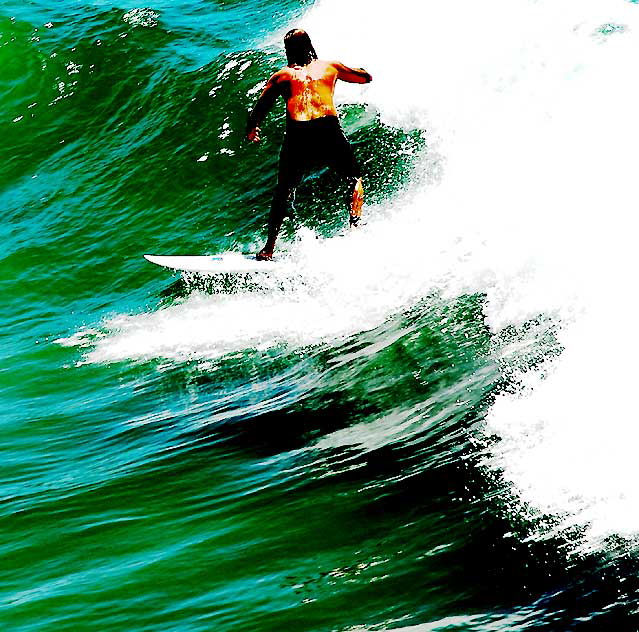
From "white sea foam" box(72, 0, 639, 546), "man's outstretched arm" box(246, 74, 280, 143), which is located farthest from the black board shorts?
"white sea foam" box(72, 0, 639, 546)

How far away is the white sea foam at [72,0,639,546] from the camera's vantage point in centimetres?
490

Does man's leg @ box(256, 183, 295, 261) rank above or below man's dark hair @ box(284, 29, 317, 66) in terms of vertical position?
below

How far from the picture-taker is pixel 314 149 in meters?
8.20

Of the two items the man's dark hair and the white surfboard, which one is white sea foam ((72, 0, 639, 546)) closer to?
the white surfboard

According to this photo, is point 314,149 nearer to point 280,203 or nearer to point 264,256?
point 280,203

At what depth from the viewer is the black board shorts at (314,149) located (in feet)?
26.5

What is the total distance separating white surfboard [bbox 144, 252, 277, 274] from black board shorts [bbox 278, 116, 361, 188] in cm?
80

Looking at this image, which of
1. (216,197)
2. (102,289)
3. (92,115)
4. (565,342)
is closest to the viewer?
(565,342)

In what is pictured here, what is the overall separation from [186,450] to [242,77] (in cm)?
859

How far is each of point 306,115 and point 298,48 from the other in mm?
495

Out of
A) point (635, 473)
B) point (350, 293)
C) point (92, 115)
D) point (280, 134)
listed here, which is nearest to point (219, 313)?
point (350, 293)

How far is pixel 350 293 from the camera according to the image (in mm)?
8320

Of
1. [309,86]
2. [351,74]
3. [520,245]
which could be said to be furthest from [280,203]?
[520,245]

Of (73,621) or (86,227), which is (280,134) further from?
(73,621)
